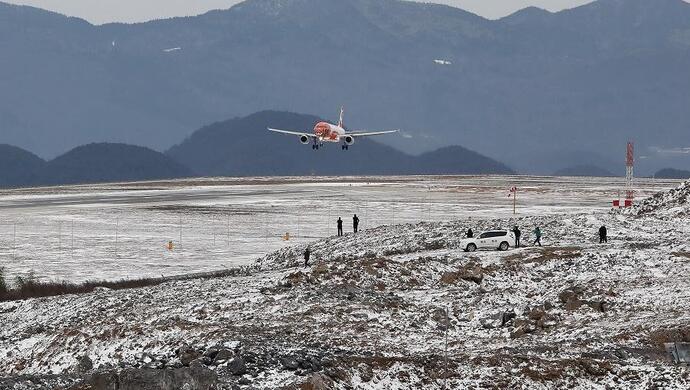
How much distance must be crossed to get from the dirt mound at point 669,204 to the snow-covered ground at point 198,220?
22.8 meters

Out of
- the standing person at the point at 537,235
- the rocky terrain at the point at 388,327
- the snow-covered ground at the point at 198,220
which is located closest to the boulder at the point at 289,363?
the rocky terrain at the point at 388,327

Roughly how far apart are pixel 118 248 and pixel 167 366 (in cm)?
4322

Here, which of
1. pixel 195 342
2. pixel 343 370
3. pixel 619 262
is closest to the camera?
pixel 343 370

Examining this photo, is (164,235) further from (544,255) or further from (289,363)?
(289,363)

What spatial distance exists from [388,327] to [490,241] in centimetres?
2097

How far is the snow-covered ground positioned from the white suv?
16484 millimetres

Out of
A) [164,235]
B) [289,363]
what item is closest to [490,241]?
[289,363]

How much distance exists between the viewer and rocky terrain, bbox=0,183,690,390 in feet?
103

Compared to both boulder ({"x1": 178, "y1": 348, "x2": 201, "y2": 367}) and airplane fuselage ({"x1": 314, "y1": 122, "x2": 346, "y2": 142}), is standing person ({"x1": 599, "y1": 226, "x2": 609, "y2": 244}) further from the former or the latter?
airplane fuselage ({"x1": 314, "y1": 122, "x2": 346, "y2": 142})

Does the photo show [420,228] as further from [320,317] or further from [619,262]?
[320,317]

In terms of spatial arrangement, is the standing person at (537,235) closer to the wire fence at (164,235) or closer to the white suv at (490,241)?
the white suv at (490,241)

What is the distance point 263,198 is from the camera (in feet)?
457

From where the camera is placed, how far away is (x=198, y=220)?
331 feet

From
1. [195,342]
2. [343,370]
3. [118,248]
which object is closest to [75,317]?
[195,342]
